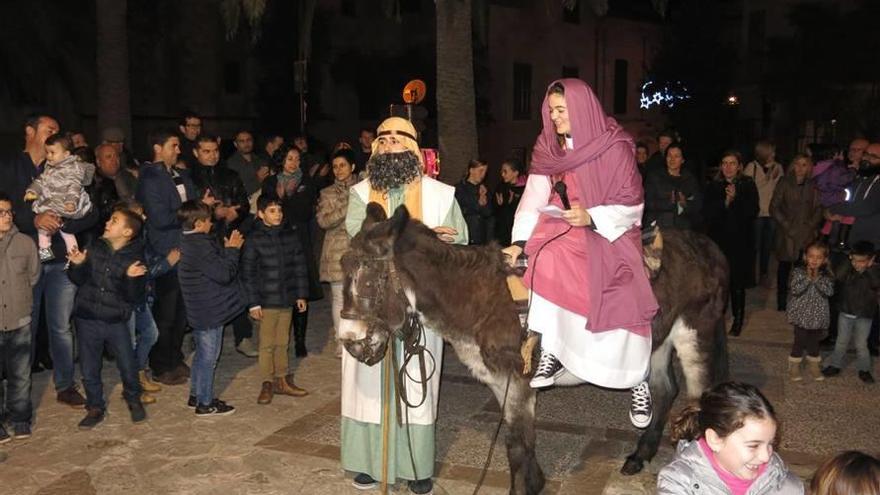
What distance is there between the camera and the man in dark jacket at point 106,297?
6.58m

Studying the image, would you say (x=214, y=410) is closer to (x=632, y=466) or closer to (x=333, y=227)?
(x=333, y=227)

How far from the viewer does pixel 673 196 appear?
31.2ft

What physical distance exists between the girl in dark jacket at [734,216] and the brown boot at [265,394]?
18.3 ft

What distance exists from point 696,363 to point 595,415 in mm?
1529

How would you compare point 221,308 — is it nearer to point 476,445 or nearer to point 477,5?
point 476,445

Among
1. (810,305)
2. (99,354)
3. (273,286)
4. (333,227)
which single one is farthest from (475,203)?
(99,354)

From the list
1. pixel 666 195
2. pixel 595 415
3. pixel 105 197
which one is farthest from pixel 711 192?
pixel 105 197

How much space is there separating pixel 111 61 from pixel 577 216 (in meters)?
14.2

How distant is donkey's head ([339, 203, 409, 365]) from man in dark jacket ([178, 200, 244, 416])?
2.75m

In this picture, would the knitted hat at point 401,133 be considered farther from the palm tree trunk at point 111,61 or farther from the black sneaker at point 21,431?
the palm tree trunk at point 111,61

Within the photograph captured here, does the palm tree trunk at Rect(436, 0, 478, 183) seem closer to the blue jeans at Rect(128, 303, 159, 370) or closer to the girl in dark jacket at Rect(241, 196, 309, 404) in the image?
the girl in dark jacket at Rect(241, 196, 309, 404)

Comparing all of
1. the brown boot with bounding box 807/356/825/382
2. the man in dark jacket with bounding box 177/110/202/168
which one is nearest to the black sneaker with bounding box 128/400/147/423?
the man in dark jacket with bounding box 177/110/202/168

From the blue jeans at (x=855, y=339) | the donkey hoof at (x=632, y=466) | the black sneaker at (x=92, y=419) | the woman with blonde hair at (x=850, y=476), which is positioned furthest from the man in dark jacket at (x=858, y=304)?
the black sneaker at (x=92, y=419)

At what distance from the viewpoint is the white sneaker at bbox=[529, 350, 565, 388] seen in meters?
4.73
